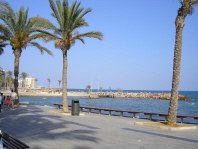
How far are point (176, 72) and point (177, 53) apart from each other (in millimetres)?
885

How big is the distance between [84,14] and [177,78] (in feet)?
31.1

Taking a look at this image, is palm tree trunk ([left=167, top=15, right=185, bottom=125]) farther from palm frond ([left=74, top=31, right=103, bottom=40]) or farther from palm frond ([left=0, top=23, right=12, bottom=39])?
palm frond ([left=0, top=23, right=12, bottom=39])

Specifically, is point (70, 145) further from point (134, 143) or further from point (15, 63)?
point (15, 63)

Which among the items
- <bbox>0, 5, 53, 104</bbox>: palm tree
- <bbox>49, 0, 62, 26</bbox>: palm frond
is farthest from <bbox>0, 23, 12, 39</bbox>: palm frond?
<bbox>49, 0, 62, 26</bbox>: palm frond

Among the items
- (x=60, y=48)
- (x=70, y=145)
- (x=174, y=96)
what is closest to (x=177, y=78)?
(x=174, y=96)

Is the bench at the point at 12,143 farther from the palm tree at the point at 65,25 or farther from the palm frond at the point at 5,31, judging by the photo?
the palm frond at the point at 5,31

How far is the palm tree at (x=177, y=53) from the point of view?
12422 millimetres

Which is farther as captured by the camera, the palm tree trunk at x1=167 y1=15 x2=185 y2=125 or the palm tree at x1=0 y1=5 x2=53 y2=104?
the palm tree at x1=0 y1=5 x2=53 y2=104

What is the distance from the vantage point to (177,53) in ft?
41.4

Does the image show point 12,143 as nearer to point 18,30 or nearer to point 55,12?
point 55,12

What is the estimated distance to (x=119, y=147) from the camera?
773 centimetres

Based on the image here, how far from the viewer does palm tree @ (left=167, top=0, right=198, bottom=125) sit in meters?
12.4

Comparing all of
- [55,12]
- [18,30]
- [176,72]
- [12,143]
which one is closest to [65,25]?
[55,12]

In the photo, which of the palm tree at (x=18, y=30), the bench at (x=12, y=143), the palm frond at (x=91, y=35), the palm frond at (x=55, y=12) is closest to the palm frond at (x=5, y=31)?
the palm tree at (x=18, y=30)
